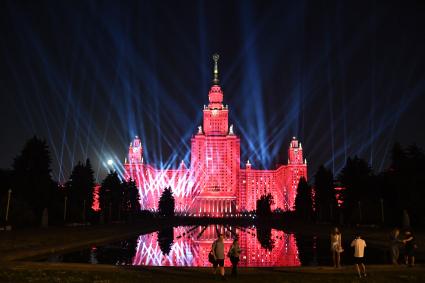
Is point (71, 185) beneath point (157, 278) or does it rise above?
above

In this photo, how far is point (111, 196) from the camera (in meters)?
87.7

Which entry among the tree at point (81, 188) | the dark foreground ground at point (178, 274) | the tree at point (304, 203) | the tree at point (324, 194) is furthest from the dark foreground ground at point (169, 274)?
the tree at point (304, 203)

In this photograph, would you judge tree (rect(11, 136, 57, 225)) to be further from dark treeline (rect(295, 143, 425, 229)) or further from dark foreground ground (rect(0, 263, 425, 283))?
dark treeline (rect(295, 143, 425, 229))

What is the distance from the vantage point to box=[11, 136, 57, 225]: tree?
61.0 m

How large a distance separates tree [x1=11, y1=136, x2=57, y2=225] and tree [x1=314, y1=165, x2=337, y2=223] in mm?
52236

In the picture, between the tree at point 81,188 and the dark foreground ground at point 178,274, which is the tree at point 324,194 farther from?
the dark foreground ground at point 178,274

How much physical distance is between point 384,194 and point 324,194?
2606 cm

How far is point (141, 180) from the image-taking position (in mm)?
187625

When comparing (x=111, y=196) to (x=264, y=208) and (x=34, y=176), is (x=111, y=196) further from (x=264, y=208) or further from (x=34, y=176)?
(x=264, y=208)

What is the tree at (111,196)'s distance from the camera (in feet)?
285

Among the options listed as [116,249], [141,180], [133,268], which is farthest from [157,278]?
[141,180]

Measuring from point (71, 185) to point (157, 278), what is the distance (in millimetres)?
62244

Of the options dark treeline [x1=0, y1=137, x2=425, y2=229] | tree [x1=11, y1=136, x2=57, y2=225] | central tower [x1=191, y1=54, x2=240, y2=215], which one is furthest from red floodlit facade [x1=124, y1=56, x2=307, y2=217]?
tree [x1=11, y1=136, x2=57, y2=225]

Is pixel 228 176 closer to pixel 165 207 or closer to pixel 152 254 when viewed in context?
pixel 165 207
